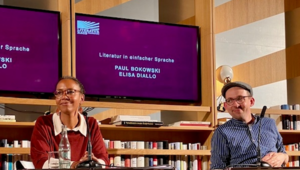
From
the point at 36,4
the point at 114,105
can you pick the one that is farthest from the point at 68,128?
the point at 36,4

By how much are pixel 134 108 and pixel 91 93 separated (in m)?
0.41

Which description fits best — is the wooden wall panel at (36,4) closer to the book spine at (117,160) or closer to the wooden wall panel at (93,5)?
→ the wooden wall panel at (93,5)

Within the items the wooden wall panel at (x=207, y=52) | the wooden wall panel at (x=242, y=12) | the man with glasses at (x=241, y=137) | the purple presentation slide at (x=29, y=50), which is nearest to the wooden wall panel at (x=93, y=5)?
the purple presentation slide at (x=29, y=50)

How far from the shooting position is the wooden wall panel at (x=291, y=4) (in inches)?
259

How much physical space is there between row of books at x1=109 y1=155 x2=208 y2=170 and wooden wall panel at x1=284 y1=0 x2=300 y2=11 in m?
2.14

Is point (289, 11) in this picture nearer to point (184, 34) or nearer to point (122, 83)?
point (184, 34)

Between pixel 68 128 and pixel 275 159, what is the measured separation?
131cm

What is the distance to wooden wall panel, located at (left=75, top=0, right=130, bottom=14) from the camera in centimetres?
571

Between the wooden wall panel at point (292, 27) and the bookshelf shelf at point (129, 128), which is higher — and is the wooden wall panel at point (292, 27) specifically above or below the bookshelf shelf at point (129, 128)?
above

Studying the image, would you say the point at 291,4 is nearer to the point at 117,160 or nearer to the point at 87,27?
the point at 87,27

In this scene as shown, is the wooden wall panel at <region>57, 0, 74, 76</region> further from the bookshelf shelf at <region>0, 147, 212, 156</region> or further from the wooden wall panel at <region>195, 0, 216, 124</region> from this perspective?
the wooden wall panel at <region>195, 0, 216, 124</region>

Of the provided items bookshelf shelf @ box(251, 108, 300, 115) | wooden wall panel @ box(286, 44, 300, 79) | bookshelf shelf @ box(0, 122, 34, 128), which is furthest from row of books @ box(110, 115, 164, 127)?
wooden wall panel @ box(286, 44, 300, 79)

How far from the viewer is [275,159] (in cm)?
370

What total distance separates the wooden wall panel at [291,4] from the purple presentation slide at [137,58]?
1421 mm
